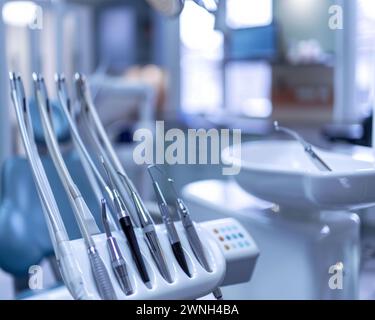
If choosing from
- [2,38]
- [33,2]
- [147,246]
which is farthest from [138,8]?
[147,246]

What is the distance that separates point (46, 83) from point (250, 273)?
54 centimetres

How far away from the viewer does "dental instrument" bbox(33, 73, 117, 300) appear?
641 millimetres

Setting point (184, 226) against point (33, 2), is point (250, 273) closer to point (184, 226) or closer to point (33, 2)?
point (184, 226)

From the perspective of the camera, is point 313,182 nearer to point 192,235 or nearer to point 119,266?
point 192,235

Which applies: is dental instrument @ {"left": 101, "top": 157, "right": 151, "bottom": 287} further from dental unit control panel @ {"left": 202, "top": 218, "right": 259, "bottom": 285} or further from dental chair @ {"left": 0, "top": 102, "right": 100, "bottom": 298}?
dental unit control panel @ {"left": 202, "top": 218, "right": 259, "bottom": 285}

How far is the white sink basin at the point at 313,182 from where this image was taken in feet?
2.83

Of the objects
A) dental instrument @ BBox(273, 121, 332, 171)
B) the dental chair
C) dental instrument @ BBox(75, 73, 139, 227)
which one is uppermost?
dental instrument @ BBox(75, 73, 139, 227)

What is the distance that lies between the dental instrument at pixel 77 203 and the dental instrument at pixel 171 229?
116 millimetres

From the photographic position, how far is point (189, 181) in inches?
42.1

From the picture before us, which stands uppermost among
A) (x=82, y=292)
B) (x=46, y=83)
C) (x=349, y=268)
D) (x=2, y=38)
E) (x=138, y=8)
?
(x=138, y=8)

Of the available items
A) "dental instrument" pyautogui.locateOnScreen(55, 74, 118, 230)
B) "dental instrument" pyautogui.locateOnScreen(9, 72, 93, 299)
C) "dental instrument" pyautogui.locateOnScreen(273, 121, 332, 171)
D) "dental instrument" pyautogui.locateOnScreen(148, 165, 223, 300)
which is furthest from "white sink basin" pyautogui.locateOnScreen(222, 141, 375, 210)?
"dental instrument" pyautogui.locateOnScreen(9, 72, 93, 299)

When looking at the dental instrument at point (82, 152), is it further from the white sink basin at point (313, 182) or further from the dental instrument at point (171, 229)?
the white sink basin at point (313, 182)

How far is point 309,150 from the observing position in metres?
1.07

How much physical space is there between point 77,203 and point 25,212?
0.66m
